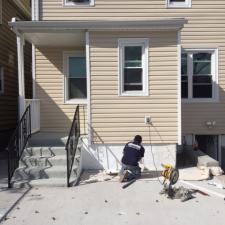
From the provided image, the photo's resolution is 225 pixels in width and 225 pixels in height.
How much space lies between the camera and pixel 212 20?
13547mm

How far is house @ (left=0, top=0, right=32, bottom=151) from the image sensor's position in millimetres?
15562

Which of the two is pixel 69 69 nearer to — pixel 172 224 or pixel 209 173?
pixel 209 173

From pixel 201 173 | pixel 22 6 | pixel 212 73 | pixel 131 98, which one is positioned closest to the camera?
pixel 201 173

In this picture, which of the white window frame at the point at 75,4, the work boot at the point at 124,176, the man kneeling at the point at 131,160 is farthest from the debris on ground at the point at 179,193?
the white window frame at the point at 75,4

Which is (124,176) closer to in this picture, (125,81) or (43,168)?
(43,168)

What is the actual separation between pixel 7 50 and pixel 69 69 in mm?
Answer: 4154

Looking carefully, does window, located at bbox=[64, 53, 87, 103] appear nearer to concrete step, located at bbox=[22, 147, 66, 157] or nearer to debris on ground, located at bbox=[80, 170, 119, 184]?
concrete step, located at bbox=[22, 147, 66, 157]

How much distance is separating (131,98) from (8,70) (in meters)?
7.08

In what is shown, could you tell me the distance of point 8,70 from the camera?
1630cm

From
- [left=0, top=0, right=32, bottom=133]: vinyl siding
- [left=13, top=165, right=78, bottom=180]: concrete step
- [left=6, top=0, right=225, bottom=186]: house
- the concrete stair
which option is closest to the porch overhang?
[left=6, top=0, right=225, bottom=186]: house

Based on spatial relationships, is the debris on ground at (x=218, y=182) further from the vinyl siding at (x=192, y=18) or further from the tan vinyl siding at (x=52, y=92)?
the tan vinyl siding at (x=52, y=92)

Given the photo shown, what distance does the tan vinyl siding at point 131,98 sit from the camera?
36.3 feet

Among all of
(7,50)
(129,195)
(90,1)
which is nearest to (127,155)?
(129,195)

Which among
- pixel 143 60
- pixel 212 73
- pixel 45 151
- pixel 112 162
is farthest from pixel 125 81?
pixel 212 73
